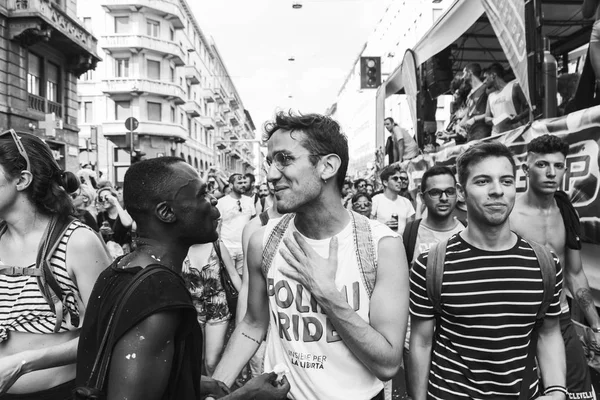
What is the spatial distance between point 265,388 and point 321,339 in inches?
13.0

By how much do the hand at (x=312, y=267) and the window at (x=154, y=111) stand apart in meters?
45.2

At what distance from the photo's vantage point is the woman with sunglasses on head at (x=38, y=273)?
2.25 metres

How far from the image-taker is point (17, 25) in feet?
59.8

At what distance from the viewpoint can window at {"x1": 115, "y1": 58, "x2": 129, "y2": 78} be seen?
44.1 meters

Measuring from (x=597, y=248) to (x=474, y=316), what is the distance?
195cm

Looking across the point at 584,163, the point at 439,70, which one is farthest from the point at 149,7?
the point at 584,163

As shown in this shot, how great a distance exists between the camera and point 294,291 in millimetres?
2123

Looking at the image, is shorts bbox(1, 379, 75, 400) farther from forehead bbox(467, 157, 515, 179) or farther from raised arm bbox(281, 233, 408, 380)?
forehead bbox(467, 157, 515, 179)

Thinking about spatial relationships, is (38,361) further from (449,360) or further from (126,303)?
(449,360)

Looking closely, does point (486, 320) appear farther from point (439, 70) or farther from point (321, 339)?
point (439, 70)

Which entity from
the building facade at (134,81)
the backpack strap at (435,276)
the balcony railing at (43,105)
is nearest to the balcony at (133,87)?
the building facade at (134,81)

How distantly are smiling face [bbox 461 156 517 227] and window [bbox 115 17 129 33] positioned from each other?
153 ft

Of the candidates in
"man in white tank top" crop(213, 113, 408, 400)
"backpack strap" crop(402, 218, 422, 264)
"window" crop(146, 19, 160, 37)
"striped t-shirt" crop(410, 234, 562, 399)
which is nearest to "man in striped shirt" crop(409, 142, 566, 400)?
"striped t-shirt" crop(410, 234, 562, 399)

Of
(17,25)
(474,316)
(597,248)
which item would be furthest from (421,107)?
(17,25)
